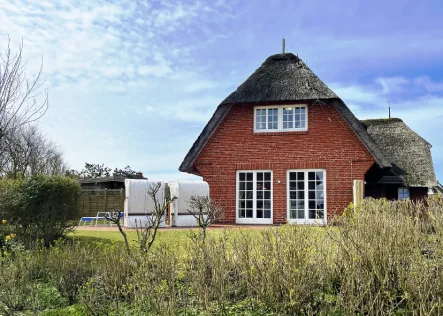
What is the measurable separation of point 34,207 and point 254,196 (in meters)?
8.60

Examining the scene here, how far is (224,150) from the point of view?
656 inches

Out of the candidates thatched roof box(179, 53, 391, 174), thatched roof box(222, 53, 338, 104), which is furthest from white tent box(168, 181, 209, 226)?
thatched roof box(222, 53, 338, 104)

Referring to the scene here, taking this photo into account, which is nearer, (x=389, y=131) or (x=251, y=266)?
(x=251, y=266)

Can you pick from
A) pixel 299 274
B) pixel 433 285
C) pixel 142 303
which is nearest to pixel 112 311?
pixel 142 303

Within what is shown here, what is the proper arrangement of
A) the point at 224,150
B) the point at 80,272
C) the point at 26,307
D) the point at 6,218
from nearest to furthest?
1. the point at 26,307
2. the point at 80,272
3. the point at 6,218
4. the point at 224,150

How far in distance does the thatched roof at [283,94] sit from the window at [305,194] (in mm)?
2270

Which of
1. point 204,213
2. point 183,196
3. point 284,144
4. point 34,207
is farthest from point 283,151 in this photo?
point 34,207

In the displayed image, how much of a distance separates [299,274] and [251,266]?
0.66 metres

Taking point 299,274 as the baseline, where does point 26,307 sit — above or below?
below

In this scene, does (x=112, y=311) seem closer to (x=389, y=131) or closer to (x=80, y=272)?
(x=80, y=272)

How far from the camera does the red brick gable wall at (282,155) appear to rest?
15.5 m

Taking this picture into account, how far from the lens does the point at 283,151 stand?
Result: 632 inches

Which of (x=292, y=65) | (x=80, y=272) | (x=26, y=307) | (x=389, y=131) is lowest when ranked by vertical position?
(x=26, y=307)

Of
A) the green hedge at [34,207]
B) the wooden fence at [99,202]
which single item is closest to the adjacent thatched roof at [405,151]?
the wooden fence at [99,202]
